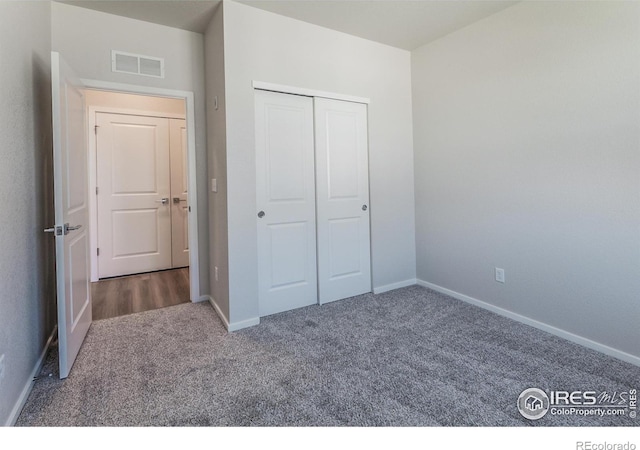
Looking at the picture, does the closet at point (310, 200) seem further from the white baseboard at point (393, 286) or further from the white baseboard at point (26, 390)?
the white baseboard at point (26, 390)

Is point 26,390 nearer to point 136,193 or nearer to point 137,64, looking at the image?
point 137,64

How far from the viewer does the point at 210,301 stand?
316 cm

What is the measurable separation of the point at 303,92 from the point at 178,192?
8.10ft

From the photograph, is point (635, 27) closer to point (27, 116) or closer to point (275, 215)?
point (275, 215)

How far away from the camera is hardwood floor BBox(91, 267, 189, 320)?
3045mm

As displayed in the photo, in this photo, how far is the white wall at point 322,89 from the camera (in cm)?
253

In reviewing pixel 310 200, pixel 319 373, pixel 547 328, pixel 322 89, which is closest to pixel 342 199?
pixel 310 200

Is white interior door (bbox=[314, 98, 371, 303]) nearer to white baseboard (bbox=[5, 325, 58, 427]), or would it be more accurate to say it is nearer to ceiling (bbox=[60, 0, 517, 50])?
ceiling (bbox=[60, 0, 517, 50])

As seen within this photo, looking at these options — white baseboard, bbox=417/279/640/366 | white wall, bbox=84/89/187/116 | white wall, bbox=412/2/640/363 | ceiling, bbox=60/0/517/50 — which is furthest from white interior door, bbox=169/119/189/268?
white baseboard, bbox=417/279/640/366

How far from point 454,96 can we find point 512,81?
1.79 ft

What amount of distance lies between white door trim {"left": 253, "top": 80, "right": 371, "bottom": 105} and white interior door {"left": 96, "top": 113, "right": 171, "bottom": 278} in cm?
226

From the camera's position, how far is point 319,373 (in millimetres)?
1933

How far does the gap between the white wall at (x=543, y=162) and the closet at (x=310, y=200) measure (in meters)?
0.83
